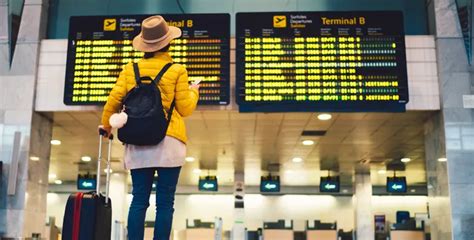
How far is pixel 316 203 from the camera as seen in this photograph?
78.0 feet

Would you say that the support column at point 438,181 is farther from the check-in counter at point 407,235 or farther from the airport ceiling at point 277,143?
the check-in counter at point 407,235

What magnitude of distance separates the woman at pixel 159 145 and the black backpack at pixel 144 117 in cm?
7

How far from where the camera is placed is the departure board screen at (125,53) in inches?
312

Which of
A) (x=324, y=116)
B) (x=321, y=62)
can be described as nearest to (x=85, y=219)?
(x=321, y=62)

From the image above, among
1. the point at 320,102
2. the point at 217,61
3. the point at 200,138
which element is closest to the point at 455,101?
the point at 320,102

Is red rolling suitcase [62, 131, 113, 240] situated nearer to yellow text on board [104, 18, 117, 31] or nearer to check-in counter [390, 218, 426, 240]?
yellow text on board [104, 18, 117, 31]

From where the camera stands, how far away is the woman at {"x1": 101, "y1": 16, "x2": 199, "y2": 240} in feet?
11.0

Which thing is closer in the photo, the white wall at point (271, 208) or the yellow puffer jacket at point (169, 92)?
the yellow puffer jacket at point (169, 92)

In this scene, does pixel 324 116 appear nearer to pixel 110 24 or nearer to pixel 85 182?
pixel 110 24

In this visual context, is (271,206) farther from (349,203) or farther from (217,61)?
(217,61)

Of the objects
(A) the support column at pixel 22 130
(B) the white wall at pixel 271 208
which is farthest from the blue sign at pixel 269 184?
(A) the support column at pixel 22 130

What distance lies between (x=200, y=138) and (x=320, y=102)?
419 cm

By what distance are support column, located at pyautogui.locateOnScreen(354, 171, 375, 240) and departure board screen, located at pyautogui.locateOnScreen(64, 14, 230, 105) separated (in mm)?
10313

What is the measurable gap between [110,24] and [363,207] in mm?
11399
